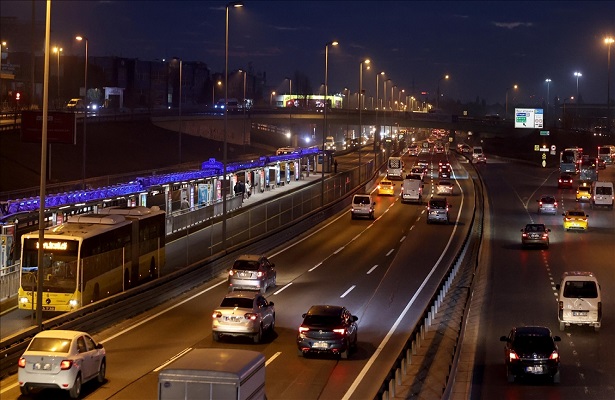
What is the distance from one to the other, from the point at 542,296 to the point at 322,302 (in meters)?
9.30

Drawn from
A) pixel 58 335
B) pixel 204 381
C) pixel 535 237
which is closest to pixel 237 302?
pixel 58 335

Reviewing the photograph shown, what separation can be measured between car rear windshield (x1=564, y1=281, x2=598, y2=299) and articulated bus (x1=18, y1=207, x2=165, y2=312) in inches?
588

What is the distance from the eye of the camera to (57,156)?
293 ft

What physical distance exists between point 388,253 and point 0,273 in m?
23.8

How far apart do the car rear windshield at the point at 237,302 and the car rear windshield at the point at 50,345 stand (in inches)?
296

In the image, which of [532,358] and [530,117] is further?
[530,117]

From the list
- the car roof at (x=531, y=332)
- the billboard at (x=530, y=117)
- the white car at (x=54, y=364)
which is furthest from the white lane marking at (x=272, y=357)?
the billboard at (x=530, y=117)

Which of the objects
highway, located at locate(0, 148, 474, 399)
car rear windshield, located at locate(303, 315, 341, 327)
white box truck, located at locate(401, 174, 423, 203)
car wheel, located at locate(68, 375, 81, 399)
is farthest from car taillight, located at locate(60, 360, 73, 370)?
white box truck, located at locate(401, 174, 423, 203)

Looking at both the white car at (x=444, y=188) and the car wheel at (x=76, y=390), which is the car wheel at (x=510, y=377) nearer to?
the car wheel at (x=76, y=390)

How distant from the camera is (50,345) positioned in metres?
19.8

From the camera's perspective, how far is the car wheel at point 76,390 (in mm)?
19788

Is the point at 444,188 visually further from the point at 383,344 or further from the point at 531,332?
the point at 531,332

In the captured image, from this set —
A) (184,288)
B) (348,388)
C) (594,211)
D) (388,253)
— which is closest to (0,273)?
(184,288)

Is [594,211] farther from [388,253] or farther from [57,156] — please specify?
[57,156]
